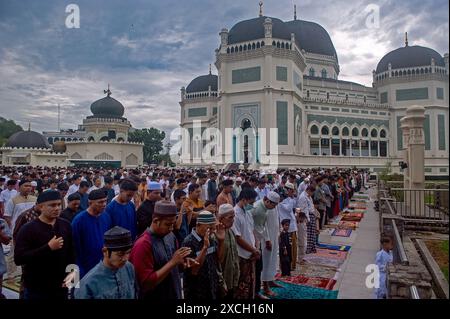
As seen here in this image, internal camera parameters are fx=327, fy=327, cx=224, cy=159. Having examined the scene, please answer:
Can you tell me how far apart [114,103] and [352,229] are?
40.8m

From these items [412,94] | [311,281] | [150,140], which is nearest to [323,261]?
[311,281]

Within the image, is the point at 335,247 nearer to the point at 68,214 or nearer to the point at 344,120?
the point at 68,214

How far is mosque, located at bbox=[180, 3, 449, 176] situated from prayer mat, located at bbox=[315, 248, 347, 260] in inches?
835

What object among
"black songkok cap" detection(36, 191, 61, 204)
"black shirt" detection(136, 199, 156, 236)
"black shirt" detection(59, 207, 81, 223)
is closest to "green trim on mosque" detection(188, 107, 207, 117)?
"black shirt" detection(136, 199, 156, 236)

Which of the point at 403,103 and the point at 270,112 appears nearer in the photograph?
the point at 270,112

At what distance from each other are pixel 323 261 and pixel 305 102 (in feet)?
96.1

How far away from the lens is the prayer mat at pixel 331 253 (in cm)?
673

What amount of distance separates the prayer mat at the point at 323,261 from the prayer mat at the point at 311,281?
76cm

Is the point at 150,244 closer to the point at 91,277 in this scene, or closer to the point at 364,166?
the point at 91,277

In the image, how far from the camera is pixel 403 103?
38219 mm

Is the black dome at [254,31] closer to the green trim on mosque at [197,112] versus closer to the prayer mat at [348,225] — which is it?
the green trim on mosque at [197,112]

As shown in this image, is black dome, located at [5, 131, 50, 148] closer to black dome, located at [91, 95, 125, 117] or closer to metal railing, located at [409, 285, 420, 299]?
black dome, located at [91, 95, 125, 117]
